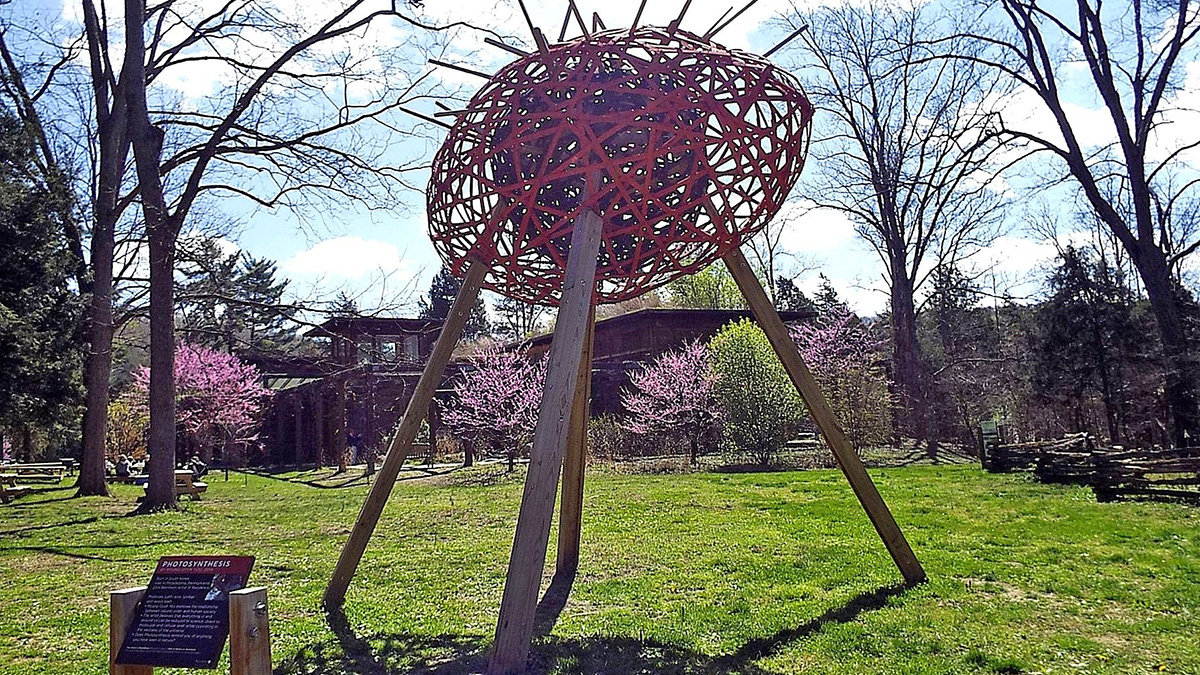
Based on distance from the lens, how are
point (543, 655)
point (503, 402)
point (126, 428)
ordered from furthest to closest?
point (126, 428), point (503, 402), point (543, 655)

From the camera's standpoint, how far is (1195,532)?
865cm

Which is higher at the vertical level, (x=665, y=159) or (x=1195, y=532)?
(x=665, y=159)

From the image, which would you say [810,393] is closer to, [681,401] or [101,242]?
[681,401]

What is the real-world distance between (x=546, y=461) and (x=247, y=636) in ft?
4.87

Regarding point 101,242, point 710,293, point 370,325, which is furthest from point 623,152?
point 710,293

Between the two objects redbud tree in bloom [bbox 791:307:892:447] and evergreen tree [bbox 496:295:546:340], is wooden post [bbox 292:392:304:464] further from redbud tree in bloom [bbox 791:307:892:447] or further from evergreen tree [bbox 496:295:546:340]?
redbud tree in bloom [bbox 791:307:892:447]

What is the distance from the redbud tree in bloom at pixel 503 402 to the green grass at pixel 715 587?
8.18m

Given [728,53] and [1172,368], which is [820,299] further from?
[728,53]

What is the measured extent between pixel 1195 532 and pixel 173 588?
30.5ft

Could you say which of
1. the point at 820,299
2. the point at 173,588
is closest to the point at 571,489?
the point at 173,588

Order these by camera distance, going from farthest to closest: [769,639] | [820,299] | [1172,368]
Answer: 1. [820,299]
2. [1172,368]
3. [769,639]

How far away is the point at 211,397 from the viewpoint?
105ft

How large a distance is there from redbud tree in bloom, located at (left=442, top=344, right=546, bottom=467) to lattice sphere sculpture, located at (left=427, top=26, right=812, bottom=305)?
608 inches

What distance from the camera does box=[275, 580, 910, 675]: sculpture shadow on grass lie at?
14.8ft
